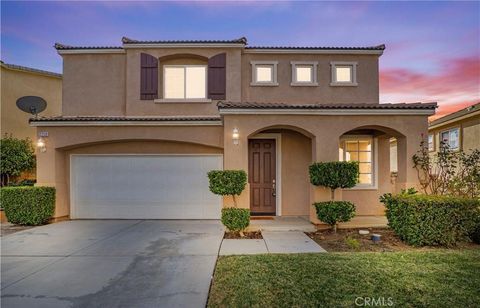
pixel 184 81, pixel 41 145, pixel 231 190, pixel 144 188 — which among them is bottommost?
pixel 144 188

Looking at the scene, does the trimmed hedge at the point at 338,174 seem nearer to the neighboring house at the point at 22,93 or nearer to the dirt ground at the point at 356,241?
the dirt ground at the point at 356,241

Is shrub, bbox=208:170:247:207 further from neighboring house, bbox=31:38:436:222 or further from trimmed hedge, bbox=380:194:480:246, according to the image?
trimmed hedge, bbox=380:194:480:246

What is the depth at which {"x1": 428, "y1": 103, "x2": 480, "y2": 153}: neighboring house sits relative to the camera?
559 inches

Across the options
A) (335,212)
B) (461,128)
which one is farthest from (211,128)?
(461,128)

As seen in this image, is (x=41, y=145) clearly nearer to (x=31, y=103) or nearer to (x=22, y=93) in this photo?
(x=31, y=103)

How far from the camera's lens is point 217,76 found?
10930 mm

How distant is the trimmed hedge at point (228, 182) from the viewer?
7285 millimetres

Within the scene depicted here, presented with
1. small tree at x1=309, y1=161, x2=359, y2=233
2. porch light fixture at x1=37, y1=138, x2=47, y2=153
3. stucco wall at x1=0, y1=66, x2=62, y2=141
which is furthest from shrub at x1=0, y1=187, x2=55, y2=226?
small tree at x1=309, y1=161, x2=359, y2=233

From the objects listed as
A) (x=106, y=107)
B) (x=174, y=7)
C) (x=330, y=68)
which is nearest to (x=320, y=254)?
(x=330, y=68)

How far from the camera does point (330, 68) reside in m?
11.3

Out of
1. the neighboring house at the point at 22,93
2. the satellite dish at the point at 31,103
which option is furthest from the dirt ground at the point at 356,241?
the satellite dish at the point at 31,103

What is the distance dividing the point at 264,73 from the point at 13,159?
11.6 metres

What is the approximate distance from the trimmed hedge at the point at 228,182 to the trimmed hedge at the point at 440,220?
160 inches

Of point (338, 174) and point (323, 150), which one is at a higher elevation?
point (323, 150)
